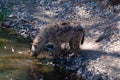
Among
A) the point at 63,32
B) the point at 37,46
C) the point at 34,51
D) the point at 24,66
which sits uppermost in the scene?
→ the point at 63,32

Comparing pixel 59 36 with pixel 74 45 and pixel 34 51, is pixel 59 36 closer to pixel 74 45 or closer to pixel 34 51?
pixel 74 45

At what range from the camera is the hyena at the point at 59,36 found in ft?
43.8

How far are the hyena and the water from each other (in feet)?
1.42

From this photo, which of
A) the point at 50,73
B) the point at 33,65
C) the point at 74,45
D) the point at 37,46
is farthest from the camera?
the point at 74,45

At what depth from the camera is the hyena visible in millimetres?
13352

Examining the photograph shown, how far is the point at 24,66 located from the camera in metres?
12.6


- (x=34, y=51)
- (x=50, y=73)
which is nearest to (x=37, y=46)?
(x=34, y=51)

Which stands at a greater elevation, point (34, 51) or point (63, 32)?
point (63, 32)

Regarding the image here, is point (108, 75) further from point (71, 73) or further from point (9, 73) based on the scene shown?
point (9, 73)

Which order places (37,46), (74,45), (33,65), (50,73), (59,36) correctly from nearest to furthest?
(50,73), (33,65), (37,46), (59,36), (74,45)

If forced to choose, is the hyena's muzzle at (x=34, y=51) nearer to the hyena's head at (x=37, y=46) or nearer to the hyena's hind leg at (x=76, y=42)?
the hyena's head at (x=37, y=46)

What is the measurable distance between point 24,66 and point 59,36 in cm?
177

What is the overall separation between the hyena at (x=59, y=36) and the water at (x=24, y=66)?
432 millimetres

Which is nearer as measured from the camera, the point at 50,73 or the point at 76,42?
the point at 50,73
